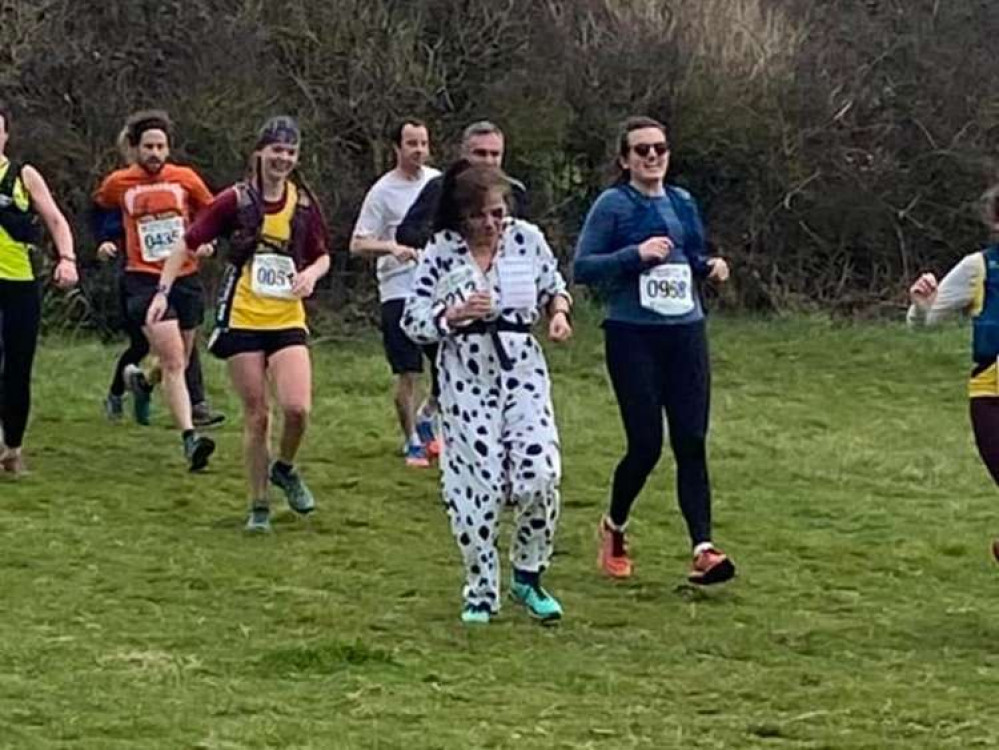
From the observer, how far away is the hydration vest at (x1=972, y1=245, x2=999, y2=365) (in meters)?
8.09

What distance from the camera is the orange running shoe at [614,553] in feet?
30.6

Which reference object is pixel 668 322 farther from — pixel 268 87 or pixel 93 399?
pixel 268 87

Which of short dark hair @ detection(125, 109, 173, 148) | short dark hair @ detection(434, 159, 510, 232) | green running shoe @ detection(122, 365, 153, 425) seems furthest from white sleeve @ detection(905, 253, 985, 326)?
green running shoe @ detection(122, 365, 153, 425)

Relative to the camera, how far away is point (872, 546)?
1020 centimetres

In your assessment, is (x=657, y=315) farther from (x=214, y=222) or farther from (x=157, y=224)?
(x=157, y=224)

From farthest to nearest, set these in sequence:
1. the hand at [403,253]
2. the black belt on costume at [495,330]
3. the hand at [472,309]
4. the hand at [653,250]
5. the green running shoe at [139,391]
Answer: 1. the green running shoe at [139,391]
2. the hand at [403,253]
3. the hand at [653,250]
4. the black belt on costume at [495,330]
5. the hand at [472,309]

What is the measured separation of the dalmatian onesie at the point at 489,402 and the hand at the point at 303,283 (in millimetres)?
1786

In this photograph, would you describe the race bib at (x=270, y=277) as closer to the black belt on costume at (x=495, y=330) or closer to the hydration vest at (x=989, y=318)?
the black belt on costume at (x=495, y=330)

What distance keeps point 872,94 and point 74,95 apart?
761cm

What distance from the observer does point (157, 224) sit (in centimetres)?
1238

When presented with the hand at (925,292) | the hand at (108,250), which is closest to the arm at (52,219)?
the hand at (108,250)

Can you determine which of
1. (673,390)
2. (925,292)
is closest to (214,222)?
(673,390)

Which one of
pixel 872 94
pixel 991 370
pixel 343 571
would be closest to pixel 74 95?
pixel 872 94

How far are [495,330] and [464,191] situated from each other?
0.52 meters
